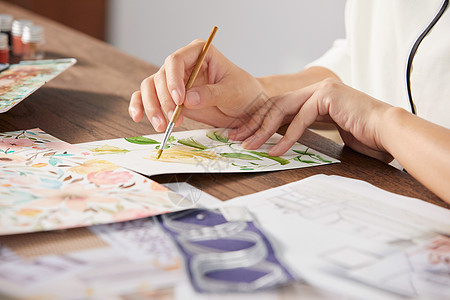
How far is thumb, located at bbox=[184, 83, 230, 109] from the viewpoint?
66 centimetres

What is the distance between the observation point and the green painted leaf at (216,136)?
688mm

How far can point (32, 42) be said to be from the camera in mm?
1053

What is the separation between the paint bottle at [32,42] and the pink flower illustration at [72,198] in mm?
655

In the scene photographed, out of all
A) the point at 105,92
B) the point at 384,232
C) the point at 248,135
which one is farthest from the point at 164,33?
the point at 384,232

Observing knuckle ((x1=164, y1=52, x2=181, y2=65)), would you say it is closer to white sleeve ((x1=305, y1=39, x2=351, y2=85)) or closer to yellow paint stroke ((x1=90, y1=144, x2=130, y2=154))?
yellow paint stroke ((x1=90, y1=144, x2=130, y2=154))

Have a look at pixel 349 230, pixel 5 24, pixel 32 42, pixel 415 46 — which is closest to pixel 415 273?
pixel 349 230

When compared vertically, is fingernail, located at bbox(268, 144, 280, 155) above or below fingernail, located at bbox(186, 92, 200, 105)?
below

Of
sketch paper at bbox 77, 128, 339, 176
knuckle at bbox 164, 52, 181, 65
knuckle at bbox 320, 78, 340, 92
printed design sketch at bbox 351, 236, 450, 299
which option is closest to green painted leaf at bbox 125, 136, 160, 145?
sketch paper at bbox 77, 128, 339, 176

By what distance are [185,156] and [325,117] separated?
0.72 feet

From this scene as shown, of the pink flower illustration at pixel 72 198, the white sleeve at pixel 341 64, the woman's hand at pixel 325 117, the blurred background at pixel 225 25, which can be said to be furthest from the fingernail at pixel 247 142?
the blurred background at pixel 225 25

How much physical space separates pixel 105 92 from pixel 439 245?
599mm

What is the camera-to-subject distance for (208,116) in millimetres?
739

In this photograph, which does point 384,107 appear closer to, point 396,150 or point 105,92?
point 396,150

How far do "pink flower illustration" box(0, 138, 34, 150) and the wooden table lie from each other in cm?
5
